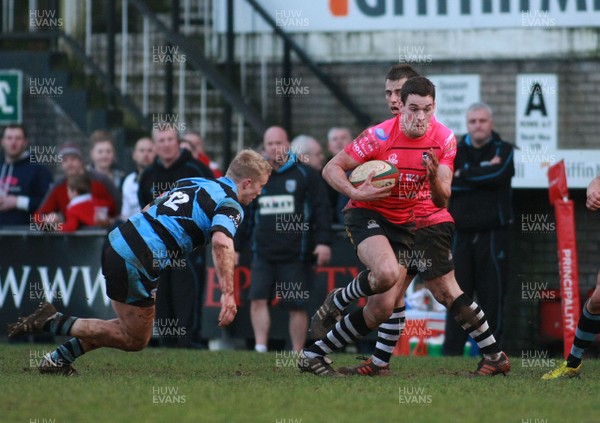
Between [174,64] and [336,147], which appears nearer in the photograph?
[336,147]

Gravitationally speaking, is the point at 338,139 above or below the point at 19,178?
above

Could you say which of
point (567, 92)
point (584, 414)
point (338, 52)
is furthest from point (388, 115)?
point (584, 414)

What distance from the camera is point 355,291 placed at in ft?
34.4

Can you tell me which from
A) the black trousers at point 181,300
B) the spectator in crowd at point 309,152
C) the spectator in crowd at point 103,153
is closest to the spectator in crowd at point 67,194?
the spectator in crowd at point 103,153

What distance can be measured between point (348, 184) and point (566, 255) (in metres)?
3.73

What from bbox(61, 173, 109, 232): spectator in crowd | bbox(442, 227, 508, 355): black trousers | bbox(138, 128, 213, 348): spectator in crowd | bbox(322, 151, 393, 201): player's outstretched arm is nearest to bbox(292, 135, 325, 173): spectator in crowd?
bbox(138, 128, 213, 348): spectator in crowd

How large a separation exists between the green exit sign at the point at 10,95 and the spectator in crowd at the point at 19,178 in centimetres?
171

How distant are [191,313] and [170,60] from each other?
4236 mm

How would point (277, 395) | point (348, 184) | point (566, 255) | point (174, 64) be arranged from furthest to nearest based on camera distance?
1. point (174, 64)
2. point (566, 255)
3. point (348, 184)
4. point (277, 395)

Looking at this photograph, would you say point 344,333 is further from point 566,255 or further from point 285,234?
point 285,234

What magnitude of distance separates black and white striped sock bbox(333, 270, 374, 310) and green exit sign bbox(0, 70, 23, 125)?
8928mm

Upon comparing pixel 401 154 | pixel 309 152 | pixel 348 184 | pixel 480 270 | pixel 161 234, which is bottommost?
pixel 480 270

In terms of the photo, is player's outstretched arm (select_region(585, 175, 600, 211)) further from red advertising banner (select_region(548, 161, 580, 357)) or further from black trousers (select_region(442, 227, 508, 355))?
black trousers (select_region(442, 227, 508, 355))

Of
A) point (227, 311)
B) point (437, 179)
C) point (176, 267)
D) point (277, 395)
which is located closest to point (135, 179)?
point (176, 267)
